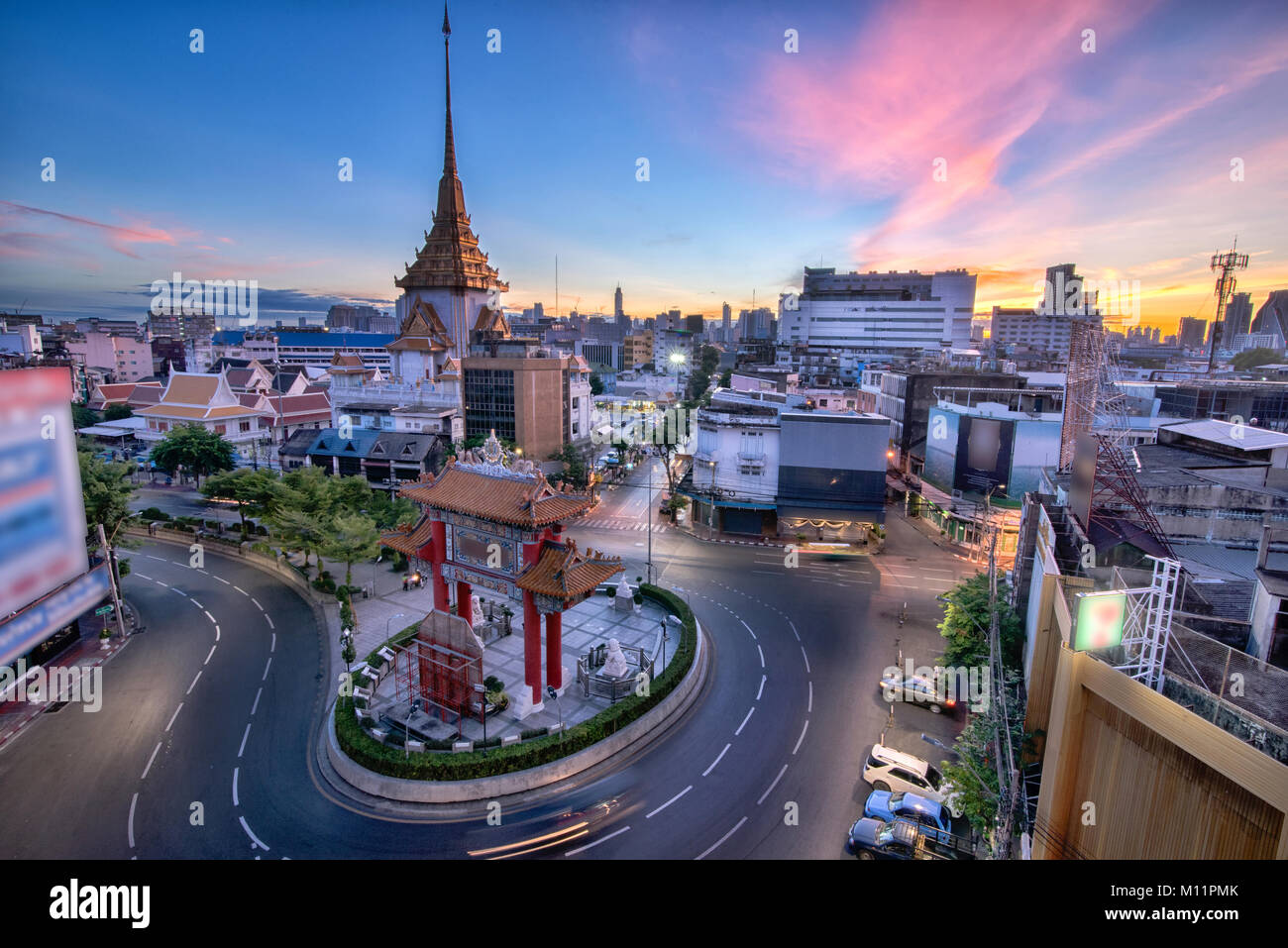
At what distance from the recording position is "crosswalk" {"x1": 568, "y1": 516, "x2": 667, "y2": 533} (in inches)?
1650

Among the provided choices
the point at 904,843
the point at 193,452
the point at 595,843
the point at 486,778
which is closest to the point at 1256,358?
A: the point at 904,843

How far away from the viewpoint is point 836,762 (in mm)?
18000

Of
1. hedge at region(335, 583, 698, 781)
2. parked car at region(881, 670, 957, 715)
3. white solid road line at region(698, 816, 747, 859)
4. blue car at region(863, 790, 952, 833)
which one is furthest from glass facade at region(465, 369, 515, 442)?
blue car at region(863, 790, 952, 833)

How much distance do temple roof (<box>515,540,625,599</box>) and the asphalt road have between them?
529cm

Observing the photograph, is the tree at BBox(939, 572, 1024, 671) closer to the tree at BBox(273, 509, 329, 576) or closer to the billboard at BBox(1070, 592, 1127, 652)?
the billboard at BBox(1070, 592, 1127, 652)

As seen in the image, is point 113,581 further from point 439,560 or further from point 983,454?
point 983,454

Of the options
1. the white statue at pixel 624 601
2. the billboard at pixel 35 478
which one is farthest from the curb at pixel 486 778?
the billboard at pixel 35 478

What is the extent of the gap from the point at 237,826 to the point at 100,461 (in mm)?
20893

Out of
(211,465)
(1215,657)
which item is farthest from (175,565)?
(1215,657)

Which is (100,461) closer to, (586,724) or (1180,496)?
(586,724)

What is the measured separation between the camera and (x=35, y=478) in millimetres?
11367
